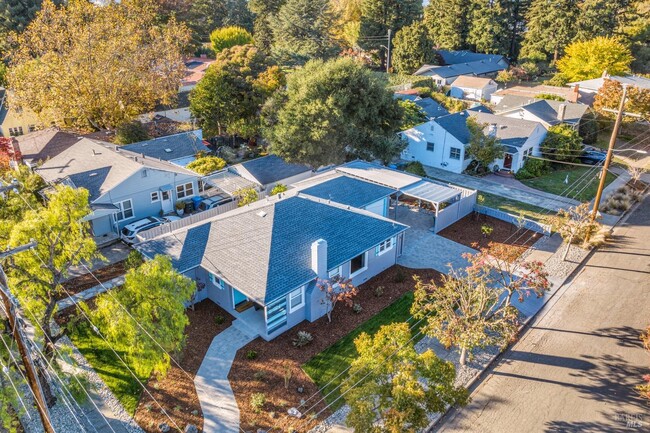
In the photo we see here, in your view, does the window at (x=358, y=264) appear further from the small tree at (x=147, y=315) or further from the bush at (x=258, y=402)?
the small tree at (x=147, y=315)

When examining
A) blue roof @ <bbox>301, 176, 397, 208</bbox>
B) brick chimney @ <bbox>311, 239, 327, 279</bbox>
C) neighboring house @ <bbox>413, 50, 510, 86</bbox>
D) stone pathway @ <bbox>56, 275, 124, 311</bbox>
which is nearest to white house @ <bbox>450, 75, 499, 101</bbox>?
neighboring house @ <bbox>413, 50, 510, 86</bbox>

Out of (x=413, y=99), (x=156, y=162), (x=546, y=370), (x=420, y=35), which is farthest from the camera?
(x=420, y=35)

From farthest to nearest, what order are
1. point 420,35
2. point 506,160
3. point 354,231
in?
point 420,35 < point 506,160 < point 354,231

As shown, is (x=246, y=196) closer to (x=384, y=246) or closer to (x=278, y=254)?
(x=278, y=254)

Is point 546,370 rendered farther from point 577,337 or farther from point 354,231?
point 354,231

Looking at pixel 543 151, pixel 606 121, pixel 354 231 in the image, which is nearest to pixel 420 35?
pixel 606 121
